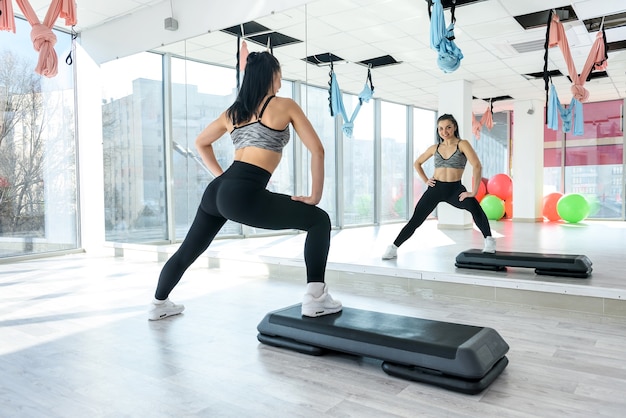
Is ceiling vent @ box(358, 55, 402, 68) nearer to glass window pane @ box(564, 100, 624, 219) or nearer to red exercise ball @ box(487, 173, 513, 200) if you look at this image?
red exercise ball @ box(487, 173, 513, 200)

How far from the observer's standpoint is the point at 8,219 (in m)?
5.23

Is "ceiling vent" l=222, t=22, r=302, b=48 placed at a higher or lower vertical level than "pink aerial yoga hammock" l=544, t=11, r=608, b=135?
higher

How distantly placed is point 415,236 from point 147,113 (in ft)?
11.7

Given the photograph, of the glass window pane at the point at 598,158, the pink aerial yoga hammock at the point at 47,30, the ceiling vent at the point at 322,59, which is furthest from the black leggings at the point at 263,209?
the glass window pane at the point at 598,158

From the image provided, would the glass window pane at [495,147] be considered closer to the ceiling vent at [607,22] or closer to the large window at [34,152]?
the ceiling vent at [607,22]

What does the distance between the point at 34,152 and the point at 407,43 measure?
4566mm

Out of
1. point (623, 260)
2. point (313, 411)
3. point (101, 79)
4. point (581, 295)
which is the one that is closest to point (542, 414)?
point (313, 411)

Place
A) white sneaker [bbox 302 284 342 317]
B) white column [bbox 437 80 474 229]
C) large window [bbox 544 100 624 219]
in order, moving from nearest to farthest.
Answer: white sneaker [bbox 302 284 342 317] → white column [bbox 437 80 474 229] → large window [bbox 544 100 624 219]

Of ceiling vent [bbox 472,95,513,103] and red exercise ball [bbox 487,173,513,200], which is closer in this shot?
red exercise ball [bbox 487,173,513,200]

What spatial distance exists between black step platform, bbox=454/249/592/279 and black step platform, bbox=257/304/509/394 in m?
1.46

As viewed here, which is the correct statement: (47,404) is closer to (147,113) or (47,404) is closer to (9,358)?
(9,358)

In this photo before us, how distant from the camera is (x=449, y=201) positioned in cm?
397

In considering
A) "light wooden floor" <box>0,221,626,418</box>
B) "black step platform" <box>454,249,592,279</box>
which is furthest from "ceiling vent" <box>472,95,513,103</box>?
"black step platform" <box>454,249,592,279</box>

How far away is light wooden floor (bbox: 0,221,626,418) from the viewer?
1.58 meters
